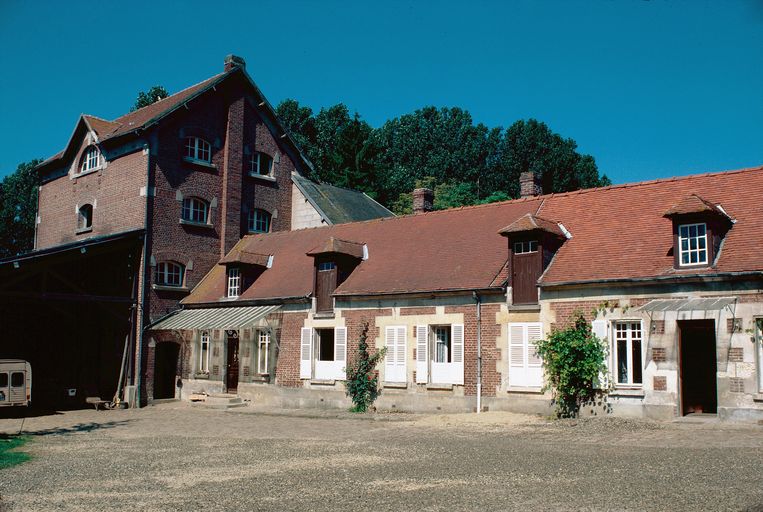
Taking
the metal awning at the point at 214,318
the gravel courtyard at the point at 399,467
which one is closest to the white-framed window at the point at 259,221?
the metal awning at the point at 214,318

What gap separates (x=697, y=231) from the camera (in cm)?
1698

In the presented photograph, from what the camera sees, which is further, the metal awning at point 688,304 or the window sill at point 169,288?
the window sill at point 169,288

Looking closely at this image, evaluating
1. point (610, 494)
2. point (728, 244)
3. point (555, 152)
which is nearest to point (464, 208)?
point (728, 244)

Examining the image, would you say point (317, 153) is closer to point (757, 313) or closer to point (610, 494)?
point (757, 313)

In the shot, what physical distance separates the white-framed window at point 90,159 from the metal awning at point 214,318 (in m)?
7.31

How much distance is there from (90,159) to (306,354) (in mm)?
13380

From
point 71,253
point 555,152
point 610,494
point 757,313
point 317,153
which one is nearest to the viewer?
point 610,494

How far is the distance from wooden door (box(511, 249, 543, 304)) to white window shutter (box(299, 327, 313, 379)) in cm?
700

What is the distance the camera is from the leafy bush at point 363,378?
2127 cm

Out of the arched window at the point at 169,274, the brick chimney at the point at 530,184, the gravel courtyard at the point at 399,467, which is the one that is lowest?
the gravel courtyard at the point at 399,467

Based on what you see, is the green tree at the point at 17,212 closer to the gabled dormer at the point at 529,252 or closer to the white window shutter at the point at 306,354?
the white window shutter at the point at 306,354

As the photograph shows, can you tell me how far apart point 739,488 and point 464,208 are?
50.9 feet

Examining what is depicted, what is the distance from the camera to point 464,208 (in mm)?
23844

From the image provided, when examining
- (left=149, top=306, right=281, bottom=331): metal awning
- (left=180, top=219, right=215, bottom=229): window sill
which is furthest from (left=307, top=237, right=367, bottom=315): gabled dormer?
(left=180, top=219, right=215, bottom=229): window sill
